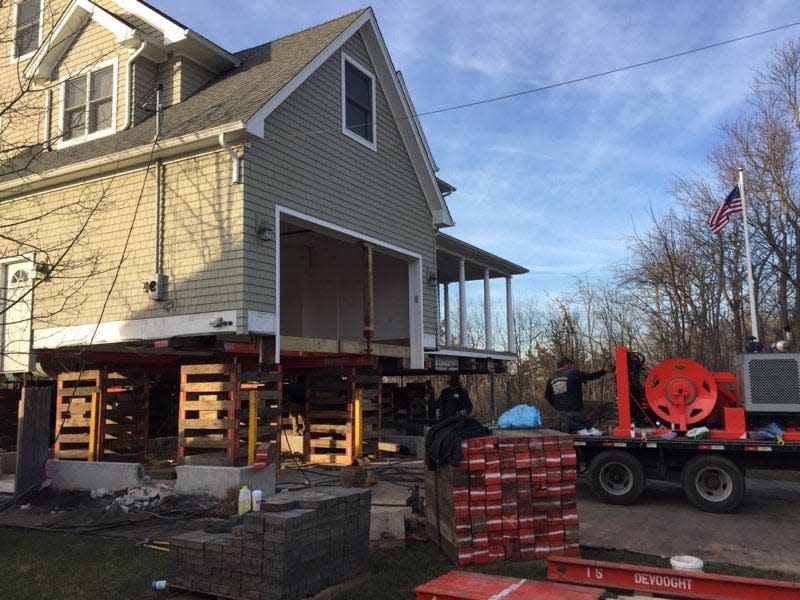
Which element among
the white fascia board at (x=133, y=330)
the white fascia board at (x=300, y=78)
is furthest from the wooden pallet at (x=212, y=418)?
the white fascia board at (x=300, y=78)

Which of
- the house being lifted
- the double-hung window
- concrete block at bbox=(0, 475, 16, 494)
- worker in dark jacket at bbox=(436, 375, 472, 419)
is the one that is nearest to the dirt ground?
concrete block at bbox=(0, 475, 16, 494)

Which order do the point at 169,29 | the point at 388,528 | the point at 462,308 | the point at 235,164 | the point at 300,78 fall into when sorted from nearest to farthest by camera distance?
the point at 388,528, the point at 235,164, the point at 300,78, the point at 169,29, the point at 462,308

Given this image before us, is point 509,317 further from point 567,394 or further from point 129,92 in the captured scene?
point 129,92

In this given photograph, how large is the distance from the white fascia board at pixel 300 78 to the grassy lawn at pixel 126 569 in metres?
5.96

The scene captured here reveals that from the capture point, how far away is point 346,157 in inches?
490

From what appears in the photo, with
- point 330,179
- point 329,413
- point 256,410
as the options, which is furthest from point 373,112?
point 256,410

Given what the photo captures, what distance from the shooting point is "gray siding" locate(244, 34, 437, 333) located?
10312mm

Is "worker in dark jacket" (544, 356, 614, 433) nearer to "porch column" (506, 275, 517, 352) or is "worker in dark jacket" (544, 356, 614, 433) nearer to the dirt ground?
the dirt ground

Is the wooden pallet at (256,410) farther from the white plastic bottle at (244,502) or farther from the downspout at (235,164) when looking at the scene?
the downspout at (235,164)

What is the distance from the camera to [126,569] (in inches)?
252

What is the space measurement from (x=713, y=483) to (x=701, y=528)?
1.26 metres

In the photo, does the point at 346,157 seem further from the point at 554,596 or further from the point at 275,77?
the point at 554,596

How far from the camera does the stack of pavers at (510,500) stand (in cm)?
645

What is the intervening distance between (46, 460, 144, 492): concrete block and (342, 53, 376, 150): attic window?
6937mm
